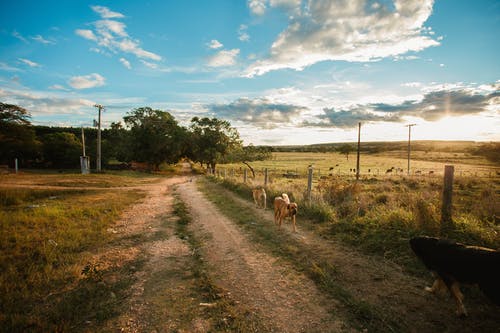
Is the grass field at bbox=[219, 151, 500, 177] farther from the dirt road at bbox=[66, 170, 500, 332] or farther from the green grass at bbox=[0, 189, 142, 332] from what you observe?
the dirt road at bbox=[66, 170, 500, 332]

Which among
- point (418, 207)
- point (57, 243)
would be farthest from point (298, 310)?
point (57, 243)

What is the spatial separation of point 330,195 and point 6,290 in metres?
12.4

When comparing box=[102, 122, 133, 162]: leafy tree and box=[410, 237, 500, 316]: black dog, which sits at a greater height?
box=[102, 122, 133, 162]: leafy tree

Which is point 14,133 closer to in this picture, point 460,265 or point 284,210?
point 284,210

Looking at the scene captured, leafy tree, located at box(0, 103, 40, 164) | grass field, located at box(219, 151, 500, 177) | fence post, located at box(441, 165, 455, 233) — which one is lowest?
grass field, located at box(219, 151, 500, 177)

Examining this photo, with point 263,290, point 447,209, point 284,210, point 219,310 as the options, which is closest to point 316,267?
point 263,290

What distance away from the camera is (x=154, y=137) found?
43594mm

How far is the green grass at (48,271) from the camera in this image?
3533 mm

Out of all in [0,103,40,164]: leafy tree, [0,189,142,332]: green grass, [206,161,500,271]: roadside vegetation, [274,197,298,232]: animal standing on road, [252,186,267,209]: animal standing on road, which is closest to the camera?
[0,189,142,332]: green grass

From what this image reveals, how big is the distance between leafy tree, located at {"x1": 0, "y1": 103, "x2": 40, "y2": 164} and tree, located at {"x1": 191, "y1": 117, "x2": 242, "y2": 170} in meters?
28.2

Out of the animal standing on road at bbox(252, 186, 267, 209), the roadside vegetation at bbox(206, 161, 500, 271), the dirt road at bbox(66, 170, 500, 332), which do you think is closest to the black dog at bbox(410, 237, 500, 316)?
the dirt road at bbox(66, 170, 500, 332)

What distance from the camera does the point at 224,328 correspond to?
334 cm

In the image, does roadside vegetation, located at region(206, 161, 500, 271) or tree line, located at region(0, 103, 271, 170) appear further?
tree line, located at region(0, 103, 271, 170)

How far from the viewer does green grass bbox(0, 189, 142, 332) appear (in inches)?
139
